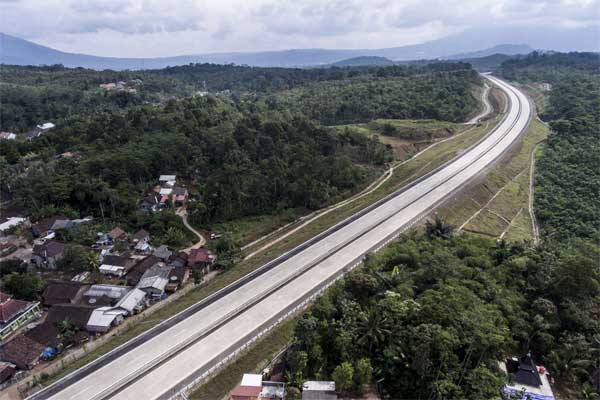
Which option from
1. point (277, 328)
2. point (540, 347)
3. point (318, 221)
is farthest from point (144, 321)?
point (540, 347)

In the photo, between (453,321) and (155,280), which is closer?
(453,321)

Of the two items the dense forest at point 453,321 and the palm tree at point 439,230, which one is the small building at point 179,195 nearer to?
the dense forest at point 453,321

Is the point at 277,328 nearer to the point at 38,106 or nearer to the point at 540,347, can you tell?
the point at 540,347

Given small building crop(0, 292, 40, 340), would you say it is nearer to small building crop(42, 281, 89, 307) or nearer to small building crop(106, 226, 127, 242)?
small building crop(42, 281, 89, 307)

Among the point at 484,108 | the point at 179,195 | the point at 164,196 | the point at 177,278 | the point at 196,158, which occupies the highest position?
the point at 484,108

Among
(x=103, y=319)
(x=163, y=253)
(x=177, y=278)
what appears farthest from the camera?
(x=163, y=253)

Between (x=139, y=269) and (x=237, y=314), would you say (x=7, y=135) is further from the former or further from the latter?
(x=237, y=314)

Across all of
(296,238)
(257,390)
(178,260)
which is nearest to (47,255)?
(178,260)

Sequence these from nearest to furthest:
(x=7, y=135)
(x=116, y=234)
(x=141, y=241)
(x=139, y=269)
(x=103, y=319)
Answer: (x=103, y=319), (x=139, y=269), (x=141, y=241), (x=116, y=234), (x=7, y=135)
